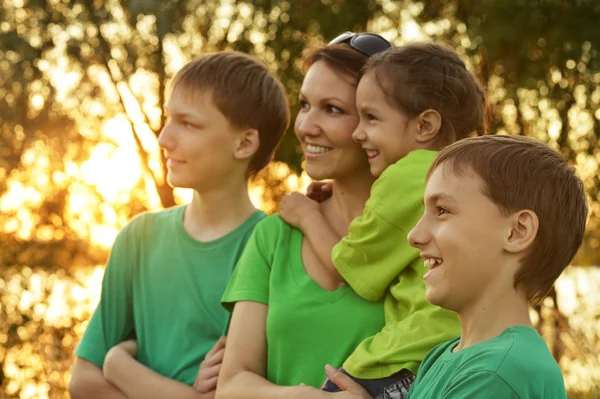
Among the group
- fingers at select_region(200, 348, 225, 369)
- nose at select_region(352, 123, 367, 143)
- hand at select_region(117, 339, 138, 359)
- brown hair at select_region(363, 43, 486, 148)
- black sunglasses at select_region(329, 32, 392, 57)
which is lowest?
hand at select_region(117, 339, 138, 359)

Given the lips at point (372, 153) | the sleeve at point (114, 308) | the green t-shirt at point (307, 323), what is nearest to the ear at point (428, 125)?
the lips at point (372, 153)

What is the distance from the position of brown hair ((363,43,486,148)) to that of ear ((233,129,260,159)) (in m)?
0.71

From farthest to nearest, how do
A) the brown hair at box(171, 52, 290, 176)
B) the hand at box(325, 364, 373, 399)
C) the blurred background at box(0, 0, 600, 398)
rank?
the blurred background at box(0, 0, 600, 398) < the brown hair at box(171, 52, 290, 176) < the hand at box(325, 364, 373, 399)

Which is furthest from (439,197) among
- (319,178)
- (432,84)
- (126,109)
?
(126,109)

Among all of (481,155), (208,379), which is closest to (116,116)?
(208,379)

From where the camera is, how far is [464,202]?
7.21ft

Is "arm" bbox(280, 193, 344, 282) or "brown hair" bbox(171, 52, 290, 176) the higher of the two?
"brown hair" bbox(171, 52, 290, 176)

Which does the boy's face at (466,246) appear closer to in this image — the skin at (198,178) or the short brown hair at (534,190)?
the short brown hair at (534,190)

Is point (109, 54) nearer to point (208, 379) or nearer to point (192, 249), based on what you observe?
point (192, 249)

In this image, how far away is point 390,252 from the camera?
2.78 metres

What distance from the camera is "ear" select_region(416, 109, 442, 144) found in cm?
293

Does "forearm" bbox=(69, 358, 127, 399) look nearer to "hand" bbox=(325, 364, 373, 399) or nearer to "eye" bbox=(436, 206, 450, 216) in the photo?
"hand" bbox=(325, 364, 373, 399)

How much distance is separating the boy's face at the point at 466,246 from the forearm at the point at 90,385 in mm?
1456

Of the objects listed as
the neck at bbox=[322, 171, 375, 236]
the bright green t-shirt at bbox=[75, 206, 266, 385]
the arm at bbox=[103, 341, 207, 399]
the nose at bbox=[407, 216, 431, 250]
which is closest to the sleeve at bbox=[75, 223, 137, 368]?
the bright green t-shirt at bbox=[75, 206, 266, 385]
